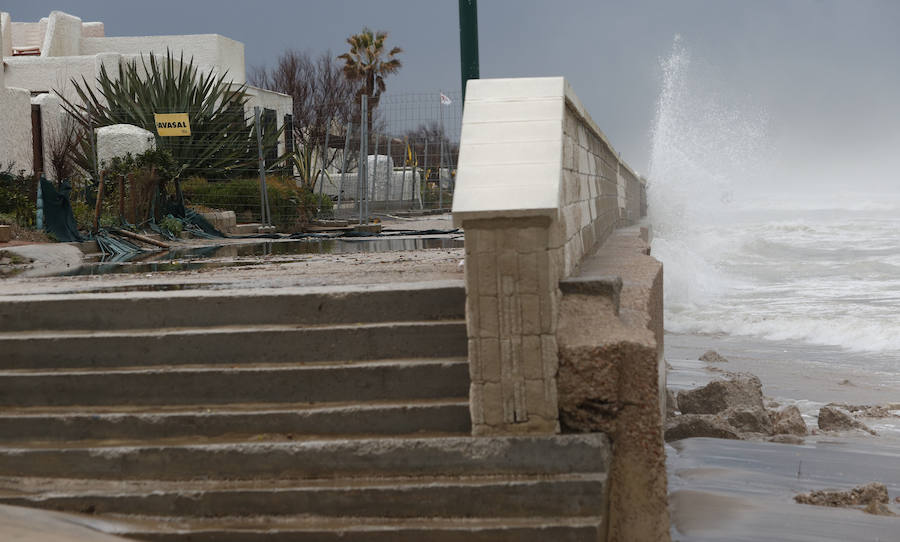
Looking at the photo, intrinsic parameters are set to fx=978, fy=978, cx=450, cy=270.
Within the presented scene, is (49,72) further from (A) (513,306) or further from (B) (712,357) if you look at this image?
(A) (513,306)

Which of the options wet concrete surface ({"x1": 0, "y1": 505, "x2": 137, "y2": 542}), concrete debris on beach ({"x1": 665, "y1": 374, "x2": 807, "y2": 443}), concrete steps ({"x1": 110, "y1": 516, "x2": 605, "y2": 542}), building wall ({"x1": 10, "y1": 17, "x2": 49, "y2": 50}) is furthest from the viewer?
building wall ({"x1": 10, "y1": 17, "x2": 49, "y2": 50})

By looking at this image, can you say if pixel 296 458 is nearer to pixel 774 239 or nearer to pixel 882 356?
pixel 882 356

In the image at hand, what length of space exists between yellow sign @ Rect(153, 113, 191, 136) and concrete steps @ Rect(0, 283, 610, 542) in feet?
43.7

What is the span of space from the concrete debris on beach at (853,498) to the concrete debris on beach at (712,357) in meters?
5.53

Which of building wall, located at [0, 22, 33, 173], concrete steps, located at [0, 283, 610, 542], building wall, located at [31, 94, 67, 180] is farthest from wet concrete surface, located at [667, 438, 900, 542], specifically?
building wall, located at [31, 94, 67, 180]

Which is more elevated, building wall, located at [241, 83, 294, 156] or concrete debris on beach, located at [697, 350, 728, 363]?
building wall, located at [241, 83, 294, 156]

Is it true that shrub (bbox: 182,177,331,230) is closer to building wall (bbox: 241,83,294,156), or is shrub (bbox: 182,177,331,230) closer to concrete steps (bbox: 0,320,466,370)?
building wall (bbox: 241,83,294,156)

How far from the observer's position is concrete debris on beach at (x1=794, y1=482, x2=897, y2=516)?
190 inches

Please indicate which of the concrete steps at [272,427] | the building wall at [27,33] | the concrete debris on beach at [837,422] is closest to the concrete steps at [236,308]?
the concrete steps at [272,427]

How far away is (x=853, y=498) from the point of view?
4.91 m

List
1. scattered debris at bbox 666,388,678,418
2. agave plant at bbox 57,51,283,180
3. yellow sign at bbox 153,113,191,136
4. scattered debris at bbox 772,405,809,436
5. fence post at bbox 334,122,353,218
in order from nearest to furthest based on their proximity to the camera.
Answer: scattered debris at bbox 772,405,809,436 < scattered debris at bbox 666,388,678,418 < yellow sign at bbox 153,113,191,136 < fence post at bbox 334,122,353,218 < agave plant at bbox 57,51,283,180

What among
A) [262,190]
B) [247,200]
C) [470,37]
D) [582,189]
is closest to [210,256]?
[470,37]

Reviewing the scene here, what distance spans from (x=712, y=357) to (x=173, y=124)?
36.9 ft

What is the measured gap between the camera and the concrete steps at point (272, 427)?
3891 mm
